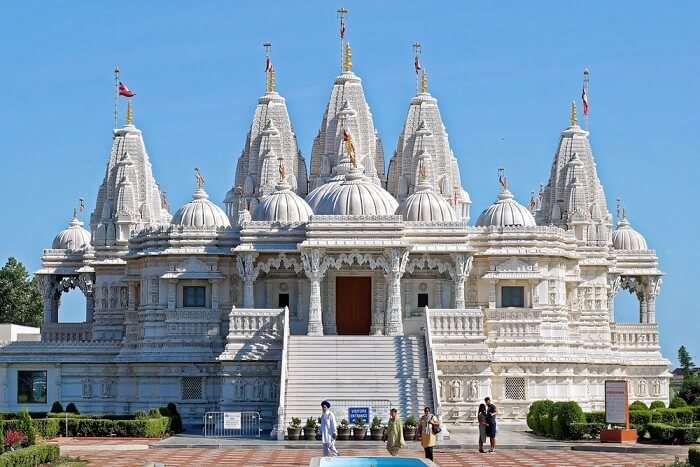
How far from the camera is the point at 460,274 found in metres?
61.5

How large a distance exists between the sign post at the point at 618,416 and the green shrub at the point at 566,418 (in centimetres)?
165

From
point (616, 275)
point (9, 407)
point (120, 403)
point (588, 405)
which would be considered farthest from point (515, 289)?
point (9, 407)

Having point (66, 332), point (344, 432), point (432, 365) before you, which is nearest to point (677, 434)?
point (344, 432)

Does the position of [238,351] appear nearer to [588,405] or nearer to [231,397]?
[231,397]

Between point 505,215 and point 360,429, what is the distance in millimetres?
18210

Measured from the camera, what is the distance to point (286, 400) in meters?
53.6

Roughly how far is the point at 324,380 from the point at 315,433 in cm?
445

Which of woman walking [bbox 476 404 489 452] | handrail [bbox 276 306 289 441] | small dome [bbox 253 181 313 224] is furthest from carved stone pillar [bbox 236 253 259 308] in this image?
woman walking [bbox 476 404 489 452]

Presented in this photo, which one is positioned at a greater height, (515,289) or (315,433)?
(515,289)

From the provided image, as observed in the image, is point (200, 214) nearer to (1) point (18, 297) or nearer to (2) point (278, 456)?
(2) point (278, 456)

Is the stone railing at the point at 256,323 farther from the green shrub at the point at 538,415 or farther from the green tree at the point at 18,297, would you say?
the green tree at the point at 18,297

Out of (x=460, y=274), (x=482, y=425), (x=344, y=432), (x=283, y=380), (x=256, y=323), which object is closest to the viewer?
(x=482, y=425)

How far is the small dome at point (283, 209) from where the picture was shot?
208 feet

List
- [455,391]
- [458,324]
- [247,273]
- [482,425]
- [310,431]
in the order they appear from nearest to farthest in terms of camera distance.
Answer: [482,425] < [310,431] < [455,391] < [458,324] < [247,273]
